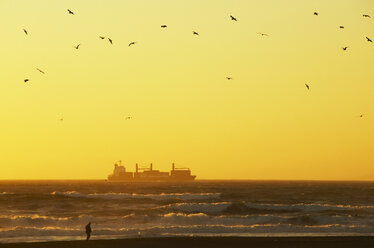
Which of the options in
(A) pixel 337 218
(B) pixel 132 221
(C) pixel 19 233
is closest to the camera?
(C) pixel 19 233

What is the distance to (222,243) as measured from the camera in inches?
1625

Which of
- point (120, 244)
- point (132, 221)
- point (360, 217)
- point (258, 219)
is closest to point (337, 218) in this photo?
point (360, 217)

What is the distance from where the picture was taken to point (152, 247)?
130 ft

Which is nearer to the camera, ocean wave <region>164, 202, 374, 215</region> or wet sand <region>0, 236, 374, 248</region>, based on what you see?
wet sand <region>0, 236, 374, 248</region>

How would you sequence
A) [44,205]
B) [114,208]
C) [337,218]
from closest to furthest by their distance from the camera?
1. [337,218]
2. [114,208]
3. [44,205]

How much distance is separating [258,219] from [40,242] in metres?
27.6

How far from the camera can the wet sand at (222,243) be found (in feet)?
131

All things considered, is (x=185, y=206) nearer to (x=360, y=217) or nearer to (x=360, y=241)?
(x=360, y=217)

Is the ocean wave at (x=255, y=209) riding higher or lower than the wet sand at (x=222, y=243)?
higher

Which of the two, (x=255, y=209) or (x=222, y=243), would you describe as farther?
(x=255, y=209)

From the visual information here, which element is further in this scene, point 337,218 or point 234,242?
point 337,218

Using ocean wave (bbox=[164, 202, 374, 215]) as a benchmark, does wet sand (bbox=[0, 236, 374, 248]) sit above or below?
below

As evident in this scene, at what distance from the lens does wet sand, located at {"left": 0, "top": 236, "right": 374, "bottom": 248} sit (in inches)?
1575

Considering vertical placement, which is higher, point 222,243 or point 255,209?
point 255,209
